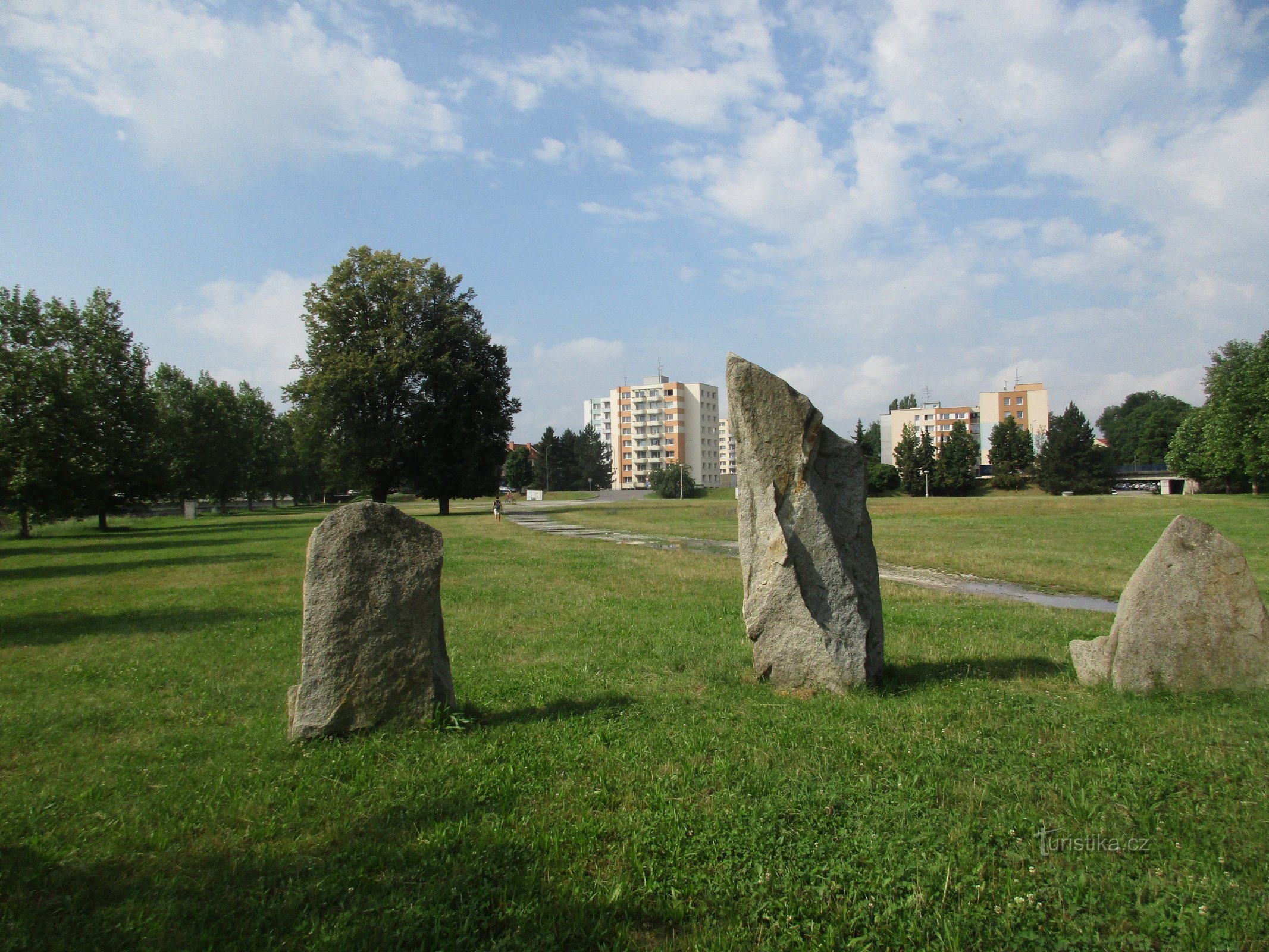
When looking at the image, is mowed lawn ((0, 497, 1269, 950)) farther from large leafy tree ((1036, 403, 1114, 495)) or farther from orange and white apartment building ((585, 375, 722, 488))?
orange and white apartment building ((585, 375, 722, 488))

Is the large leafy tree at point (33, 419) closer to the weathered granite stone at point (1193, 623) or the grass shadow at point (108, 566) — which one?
the grass shadow at point (108, 566)

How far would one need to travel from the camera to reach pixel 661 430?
146 meters

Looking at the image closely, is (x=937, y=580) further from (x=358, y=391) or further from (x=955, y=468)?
(x=955, y=468)

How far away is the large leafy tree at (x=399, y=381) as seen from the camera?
47.4 meters

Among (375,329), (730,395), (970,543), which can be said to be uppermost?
(375,329)

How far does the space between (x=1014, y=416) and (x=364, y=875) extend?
147 m

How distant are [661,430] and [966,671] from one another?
13829 centimetres

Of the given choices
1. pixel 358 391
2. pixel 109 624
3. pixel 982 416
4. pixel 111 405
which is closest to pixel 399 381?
pixel 358 391

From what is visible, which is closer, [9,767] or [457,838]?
[457,838]

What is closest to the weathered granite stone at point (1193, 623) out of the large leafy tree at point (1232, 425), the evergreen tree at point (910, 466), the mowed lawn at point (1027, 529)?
the mowed lawn at point (1027, 529)

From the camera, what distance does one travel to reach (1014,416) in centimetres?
13138

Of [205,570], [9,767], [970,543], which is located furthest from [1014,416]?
[9,767]

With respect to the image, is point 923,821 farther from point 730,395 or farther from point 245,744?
point 245,744
